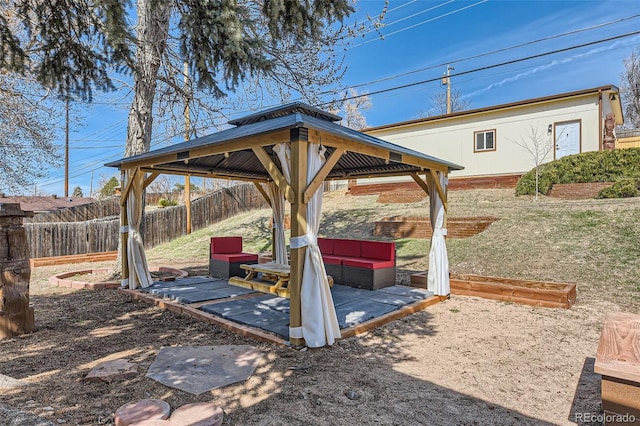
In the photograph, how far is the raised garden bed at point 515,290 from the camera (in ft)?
19.0

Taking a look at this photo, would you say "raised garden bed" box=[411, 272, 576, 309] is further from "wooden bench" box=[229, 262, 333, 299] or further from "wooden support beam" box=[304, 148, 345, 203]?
"wooden support beam" box=[304, 148, 345, 203]

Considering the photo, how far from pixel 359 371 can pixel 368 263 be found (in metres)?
3.31

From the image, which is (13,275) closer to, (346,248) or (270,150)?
(270,150)

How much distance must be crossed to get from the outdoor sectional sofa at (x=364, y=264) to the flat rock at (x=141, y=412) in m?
4.57

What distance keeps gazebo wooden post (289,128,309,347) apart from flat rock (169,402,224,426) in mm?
1559

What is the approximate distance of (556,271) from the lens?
7.21 m

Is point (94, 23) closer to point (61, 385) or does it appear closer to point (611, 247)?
point (61, 385)

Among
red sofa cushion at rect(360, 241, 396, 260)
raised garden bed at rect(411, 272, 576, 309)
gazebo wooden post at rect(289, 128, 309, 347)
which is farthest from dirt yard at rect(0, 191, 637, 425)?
red sofa cushion at rect(360, 241, 396, 260)

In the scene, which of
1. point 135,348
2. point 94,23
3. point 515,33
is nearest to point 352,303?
point 135,348

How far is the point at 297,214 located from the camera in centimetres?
416

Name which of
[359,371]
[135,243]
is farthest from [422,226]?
[359,371]

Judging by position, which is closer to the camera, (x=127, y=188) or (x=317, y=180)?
(x=317, y=180)

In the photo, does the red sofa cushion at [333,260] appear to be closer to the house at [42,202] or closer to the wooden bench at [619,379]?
the wooden bench at [619,379]

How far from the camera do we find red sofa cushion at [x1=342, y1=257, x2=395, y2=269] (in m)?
6.71
